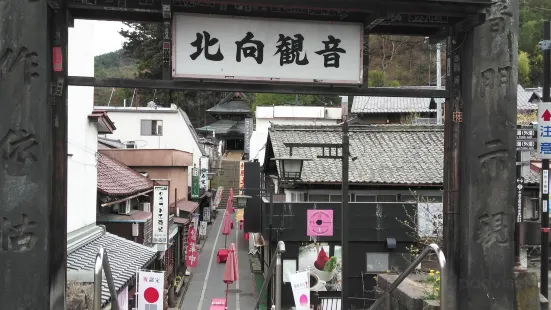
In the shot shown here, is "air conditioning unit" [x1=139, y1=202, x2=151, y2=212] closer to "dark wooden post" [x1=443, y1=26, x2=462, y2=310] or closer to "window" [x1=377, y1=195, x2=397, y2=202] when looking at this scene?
"window" [x1=377, y1=195, x2=397, y2=202]

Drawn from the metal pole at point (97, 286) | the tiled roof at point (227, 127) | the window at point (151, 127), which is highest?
the tiled roof at point (227, 127)

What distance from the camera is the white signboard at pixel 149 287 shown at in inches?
624

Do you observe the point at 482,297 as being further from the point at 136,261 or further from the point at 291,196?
the point at 291,196

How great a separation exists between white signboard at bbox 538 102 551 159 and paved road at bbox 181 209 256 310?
18733 mm

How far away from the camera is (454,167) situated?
7203 millimetres

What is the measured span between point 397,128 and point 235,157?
4945cm

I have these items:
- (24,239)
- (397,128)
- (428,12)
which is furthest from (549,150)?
(397,128)

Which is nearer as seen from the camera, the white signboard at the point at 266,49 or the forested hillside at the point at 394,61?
→ the white signboard at the point at 266,49

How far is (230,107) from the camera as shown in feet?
227

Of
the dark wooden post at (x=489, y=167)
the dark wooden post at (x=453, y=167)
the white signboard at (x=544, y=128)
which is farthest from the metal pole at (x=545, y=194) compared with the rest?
the dark wooden post at (x=453, y=167)

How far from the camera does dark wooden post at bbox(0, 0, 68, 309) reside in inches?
238

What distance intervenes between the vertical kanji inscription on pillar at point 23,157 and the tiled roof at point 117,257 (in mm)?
5392

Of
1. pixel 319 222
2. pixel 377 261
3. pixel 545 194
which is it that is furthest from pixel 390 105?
pixel 545 194

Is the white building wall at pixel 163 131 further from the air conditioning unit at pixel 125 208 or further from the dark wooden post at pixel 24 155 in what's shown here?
the dark wooden post at pixel 24 155
